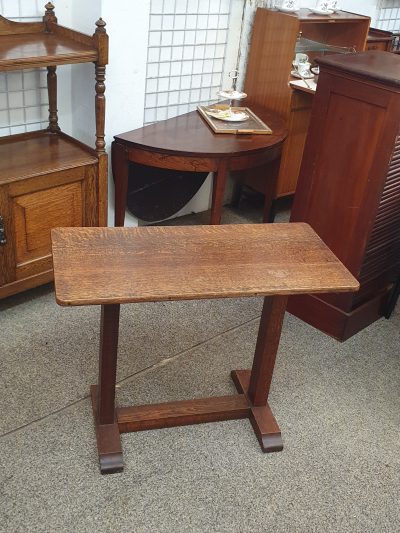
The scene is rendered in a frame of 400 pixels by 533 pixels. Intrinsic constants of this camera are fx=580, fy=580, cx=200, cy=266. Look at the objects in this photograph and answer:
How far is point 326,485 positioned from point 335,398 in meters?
0.44

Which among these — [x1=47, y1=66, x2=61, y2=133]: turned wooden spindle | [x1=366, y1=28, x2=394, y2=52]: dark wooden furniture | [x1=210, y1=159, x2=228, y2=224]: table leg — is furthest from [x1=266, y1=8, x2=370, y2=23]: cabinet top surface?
[x1=47, y1=66, x2=61, y2=133]: turned wooden spindle

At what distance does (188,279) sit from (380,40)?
8.99 feet

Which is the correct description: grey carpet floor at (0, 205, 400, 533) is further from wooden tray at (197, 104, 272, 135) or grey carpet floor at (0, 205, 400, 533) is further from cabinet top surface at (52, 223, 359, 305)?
wooden tray at (197, 104, 272, 135)

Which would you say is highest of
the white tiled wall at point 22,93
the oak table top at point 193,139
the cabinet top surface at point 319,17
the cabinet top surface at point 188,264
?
the cabinet top surface at point 319,17

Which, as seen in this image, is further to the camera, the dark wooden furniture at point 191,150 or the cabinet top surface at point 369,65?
the dark wooden furniture at point 191,150

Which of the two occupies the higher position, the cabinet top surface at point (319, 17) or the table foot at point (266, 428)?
the cabinet top surface at point (319, 17)

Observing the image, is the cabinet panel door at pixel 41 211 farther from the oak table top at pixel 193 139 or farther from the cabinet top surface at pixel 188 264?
the cabinet top surface at pixel 188 264

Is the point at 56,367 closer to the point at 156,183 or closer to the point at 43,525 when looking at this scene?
the point at 43,525

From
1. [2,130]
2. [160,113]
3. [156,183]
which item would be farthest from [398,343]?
[2,130]

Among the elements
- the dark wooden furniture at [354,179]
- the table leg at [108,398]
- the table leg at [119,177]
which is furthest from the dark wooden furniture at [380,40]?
the table leg at [108,398]

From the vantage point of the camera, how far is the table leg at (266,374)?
1917 mm

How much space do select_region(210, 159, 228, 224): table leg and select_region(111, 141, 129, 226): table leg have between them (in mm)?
428

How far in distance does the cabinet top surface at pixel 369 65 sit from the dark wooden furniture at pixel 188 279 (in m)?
0.65

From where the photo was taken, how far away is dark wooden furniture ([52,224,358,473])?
5.19ft
